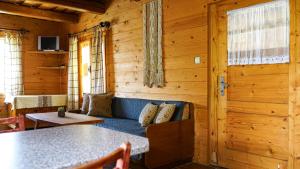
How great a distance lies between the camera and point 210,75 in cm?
333

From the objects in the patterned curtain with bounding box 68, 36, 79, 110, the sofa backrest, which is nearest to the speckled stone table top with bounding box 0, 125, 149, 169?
the sofa backrest

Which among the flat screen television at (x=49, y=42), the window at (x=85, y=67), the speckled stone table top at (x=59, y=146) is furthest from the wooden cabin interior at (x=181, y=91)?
the flat screen television at (x=49, y=42)

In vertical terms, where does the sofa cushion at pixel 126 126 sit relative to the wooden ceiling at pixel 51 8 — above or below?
below

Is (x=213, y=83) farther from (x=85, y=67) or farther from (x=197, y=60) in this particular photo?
(x=85, y=67)

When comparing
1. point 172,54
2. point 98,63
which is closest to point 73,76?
point 98,63

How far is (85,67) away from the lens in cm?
588

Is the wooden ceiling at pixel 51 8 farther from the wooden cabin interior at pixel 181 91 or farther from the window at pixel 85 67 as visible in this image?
the window at pixel 85 67

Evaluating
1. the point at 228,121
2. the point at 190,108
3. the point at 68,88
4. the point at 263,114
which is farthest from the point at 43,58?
the point at 263,114

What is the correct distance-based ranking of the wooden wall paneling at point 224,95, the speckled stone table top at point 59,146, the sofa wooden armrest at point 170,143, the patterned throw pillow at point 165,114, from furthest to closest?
the patterned throw pillow at point 165,114, the wooden wall paneling at point 224,95, the sofa wooden armrest at point 170,143, the speckled stone table top at point 59,146

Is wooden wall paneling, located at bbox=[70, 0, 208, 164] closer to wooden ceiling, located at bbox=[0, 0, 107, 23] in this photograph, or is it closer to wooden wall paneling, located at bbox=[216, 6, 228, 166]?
wooden wall paneling, located at bbox=[216, 6, 228, 166]

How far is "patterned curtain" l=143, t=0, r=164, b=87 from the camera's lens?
3928mm

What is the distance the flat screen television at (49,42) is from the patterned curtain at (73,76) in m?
0.36

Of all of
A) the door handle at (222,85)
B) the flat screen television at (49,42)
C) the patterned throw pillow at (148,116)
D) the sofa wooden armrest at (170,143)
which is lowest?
the sofa wooden armrest at (170,143)

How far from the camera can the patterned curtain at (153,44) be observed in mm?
3928
